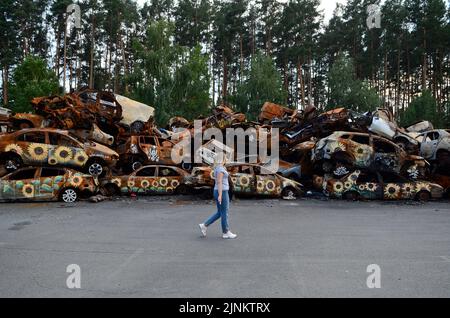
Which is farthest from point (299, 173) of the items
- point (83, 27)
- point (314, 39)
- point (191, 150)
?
point (83, 27)

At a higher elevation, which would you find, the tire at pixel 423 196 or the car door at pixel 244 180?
the car door at pixel 244 180

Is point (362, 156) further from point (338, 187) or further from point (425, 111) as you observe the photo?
point (425, 111)

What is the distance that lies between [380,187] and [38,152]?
12.4m

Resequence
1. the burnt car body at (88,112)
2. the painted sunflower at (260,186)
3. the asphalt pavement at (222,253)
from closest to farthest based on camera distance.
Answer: the asphalt pavement at (222,253)
the painted sunflower at (260,186)
the burnt car body at (88,112)

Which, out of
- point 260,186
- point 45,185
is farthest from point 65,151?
point 260,186

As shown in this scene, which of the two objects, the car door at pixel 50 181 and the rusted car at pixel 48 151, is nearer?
the car door at pixel 50 181

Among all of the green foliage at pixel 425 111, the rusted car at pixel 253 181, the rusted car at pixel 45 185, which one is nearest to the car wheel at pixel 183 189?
the rusted car at pixel 253 181

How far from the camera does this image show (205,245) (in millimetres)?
7215

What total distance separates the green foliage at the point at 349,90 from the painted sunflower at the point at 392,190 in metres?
26.8

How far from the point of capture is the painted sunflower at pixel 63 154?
44.8 ft

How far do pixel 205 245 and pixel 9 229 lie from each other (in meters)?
4.71

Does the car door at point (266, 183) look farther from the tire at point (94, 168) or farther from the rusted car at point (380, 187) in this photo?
the tire at point (94, 168)

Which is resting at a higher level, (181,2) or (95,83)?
(181,2)

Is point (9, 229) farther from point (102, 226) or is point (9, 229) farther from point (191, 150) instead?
point (191, 150)
